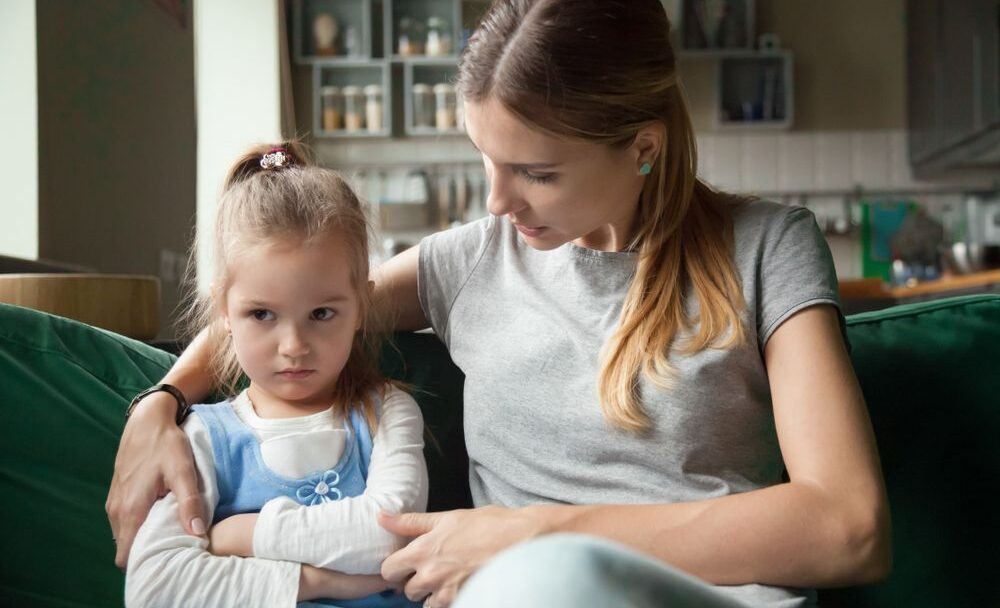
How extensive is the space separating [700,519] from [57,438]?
30.0 inches

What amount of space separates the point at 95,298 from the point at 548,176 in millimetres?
761

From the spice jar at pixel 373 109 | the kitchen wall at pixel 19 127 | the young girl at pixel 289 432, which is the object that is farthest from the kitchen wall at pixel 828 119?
the young girl at pixel 289 432

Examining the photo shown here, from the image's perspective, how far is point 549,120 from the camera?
1.12m

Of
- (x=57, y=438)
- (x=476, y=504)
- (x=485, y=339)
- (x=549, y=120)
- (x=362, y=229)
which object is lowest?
(x=476, y=504)

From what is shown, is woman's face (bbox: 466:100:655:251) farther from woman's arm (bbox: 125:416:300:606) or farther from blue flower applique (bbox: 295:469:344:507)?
woman's arm (bbox: 125:416:300:606)

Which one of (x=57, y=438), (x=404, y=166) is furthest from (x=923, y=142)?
(x=57, y=438)

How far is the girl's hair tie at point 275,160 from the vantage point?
1.25m

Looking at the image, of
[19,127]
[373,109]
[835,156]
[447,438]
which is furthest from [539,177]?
[835,156]

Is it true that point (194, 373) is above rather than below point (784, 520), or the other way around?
above

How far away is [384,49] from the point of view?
216 inches

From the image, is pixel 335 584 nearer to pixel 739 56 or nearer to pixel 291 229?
pixel 291 229

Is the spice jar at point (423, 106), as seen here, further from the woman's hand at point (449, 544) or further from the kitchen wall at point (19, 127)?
the woman's hand at point (449, 544)

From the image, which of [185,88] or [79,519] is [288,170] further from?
[185,88]

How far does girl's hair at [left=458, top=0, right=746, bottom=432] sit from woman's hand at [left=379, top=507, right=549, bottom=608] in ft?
0.56
